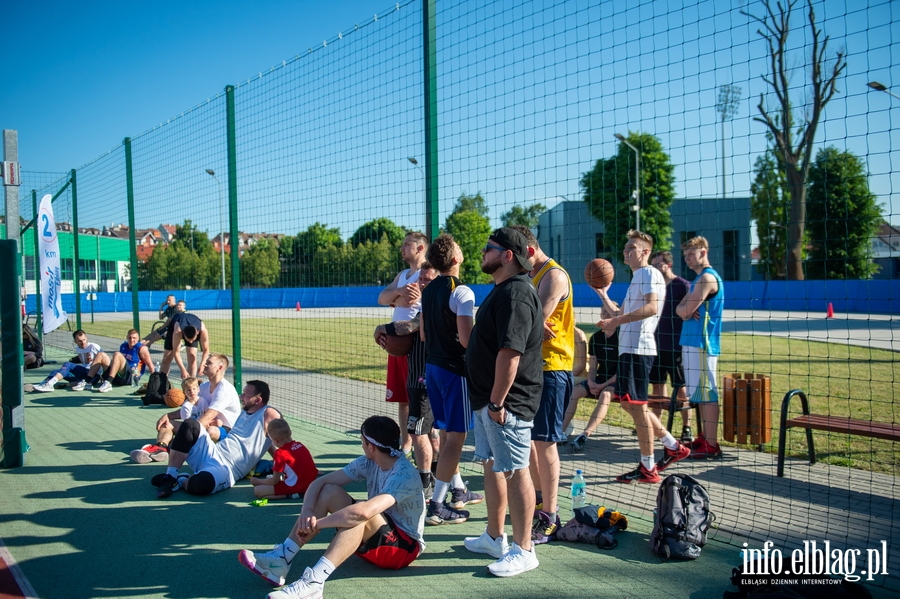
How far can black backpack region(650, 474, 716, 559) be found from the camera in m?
3.70

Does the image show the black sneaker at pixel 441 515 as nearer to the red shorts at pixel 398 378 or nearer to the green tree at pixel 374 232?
the red shorts at pixel 398 378

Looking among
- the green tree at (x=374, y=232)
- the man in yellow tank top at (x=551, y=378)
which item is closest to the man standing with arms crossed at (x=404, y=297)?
the man in yellow tank top at (x=551, y=378)

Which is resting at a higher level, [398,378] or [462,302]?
[462,302]

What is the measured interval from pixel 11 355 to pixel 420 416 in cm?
405

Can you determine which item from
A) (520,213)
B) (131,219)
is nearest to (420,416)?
(520,213)

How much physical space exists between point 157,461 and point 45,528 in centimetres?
170

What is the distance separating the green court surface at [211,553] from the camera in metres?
3.39

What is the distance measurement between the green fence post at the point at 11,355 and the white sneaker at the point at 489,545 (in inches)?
175

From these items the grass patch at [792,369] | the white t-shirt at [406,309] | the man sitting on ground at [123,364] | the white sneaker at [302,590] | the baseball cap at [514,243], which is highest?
the baseball cap at [514,243]

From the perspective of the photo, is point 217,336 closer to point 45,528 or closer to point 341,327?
point 341,327

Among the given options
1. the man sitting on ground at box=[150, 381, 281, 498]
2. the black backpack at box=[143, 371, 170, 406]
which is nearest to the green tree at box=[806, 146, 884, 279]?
the man sitting on ground at box=[150, 381, 281, 498]

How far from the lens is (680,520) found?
3.75 meters

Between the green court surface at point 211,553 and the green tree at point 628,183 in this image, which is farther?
the green tree at point 628,183

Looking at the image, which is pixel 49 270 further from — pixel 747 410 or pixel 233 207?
pixel 747 410
